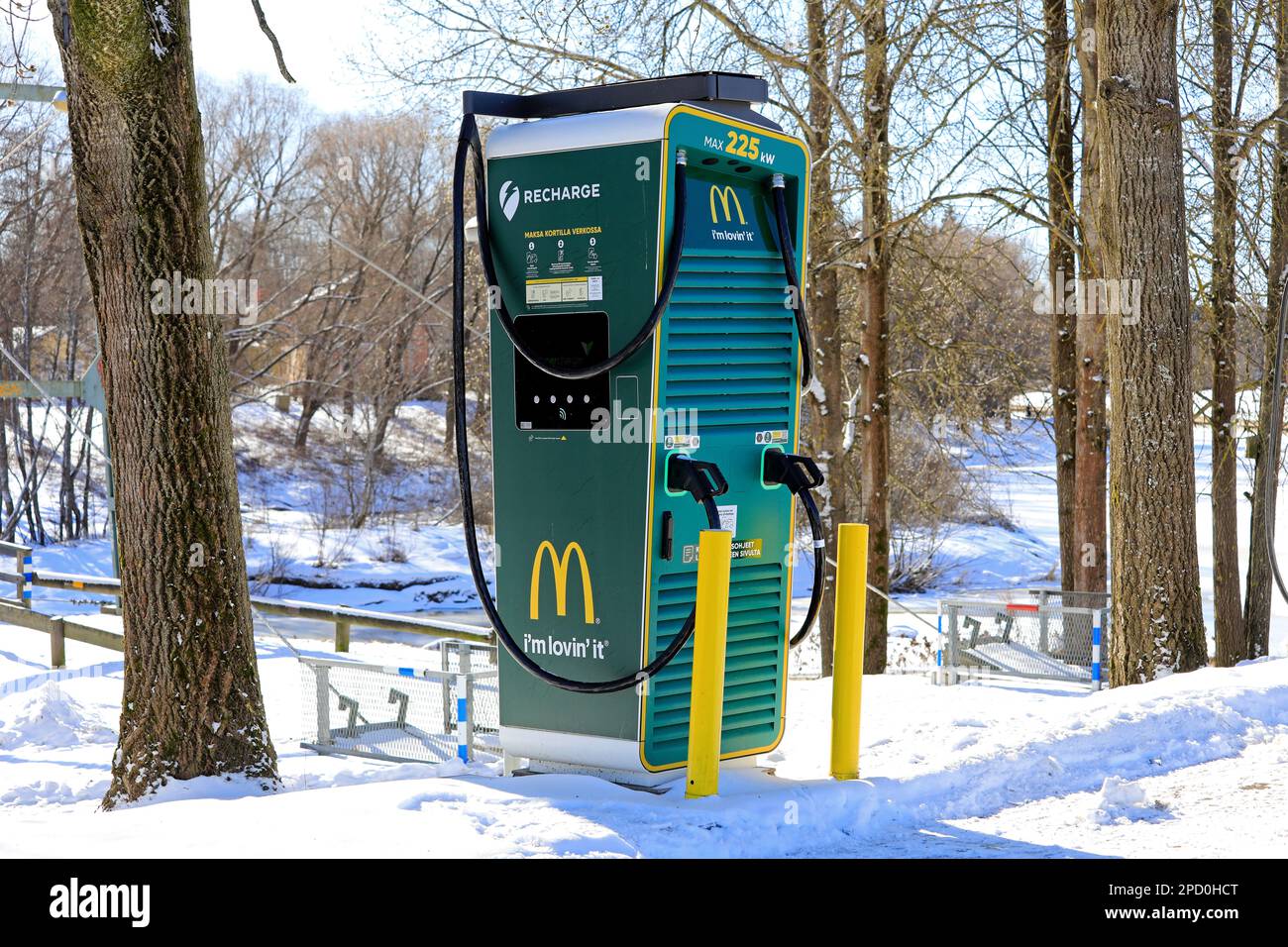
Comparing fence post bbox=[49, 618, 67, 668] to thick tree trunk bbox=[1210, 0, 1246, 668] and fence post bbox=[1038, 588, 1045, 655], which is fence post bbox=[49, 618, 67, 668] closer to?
fence post bbox=[1038, 588, 1045, 655]

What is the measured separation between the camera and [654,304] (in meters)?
5.30

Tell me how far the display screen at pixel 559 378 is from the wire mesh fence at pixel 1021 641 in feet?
20.3

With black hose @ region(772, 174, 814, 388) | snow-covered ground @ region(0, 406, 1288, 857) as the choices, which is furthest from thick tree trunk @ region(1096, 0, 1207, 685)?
black hose @ region(772, 174, 814, 388)

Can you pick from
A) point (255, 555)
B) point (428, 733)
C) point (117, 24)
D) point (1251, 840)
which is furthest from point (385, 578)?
point (1251, 840)

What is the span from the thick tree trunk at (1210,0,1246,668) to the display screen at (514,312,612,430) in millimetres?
9426

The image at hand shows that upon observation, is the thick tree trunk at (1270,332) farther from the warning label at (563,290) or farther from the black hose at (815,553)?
the warning label at (563,290)

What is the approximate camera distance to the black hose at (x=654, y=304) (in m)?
5.18

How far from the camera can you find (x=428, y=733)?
9789 millimetres

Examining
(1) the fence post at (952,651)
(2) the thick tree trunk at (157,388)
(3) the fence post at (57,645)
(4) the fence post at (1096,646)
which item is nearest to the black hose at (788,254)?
(2) the thick tree trunk at (157,388)

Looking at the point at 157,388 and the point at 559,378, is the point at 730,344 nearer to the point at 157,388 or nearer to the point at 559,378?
the point at 559,378

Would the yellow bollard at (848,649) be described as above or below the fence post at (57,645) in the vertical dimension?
above

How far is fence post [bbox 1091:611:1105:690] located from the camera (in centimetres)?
1023

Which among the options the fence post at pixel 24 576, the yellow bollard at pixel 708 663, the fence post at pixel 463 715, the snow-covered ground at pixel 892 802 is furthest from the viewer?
the fence post at pixel 24 576

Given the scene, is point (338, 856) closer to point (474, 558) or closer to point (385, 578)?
point (474, 558)
